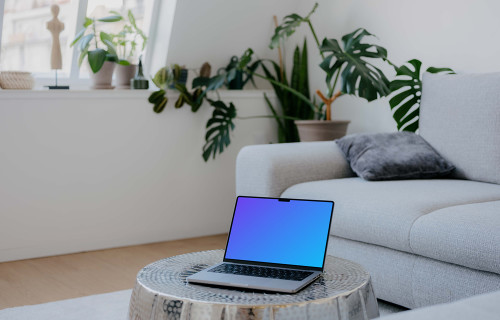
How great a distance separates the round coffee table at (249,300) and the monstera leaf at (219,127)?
2.34 metres

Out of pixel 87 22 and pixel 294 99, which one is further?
pixel 294 99

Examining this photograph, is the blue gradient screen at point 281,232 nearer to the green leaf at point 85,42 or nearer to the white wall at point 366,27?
the white wall at point 366,27

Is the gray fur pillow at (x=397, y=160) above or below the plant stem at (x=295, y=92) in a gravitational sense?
below

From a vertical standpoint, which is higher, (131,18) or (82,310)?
(131,18)

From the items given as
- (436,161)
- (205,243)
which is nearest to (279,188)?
(436,161)

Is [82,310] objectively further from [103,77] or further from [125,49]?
[125,49]

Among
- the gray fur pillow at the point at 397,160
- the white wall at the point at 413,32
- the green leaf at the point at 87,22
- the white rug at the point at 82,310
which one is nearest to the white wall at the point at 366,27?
the white wall at the point at 413,32

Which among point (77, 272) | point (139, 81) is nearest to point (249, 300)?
point (77, 272)

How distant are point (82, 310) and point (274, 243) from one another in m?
1.24

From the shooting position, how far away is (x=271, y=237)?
1.61 metres

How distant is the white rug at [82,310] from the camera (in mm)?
2457

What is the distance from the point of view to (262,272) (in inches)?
60.3

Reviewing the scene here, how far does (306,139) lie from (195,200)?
82 centimetres

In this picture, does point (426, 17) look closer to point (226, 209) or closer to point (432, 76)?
point (432, 76)
